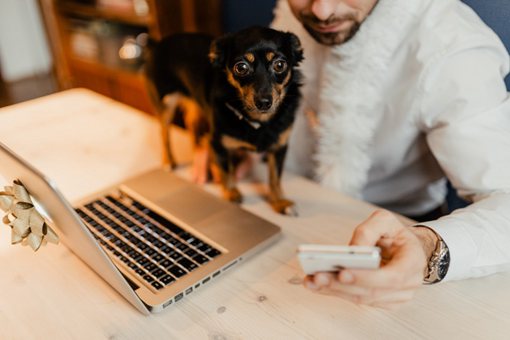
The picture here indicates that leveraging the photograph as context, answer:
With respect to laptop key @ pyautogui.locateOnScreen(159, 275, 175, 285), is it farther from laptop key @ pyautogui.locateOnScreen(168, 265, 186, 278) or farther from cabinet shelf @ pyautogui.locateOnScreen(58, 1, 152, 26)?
cabinet shelf @ pyautogui.locateOnScreen(58, 1, 152, 26)

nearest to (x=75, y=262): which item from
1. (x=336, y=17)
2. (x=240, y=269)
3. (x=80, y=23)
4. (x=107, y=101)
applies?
(x=240, y=269)

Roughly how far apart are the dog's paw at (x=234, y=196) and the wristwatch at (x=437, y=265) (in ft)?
1.37

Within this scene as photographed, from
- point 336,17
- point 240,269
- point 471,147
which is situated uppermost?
point 336,17

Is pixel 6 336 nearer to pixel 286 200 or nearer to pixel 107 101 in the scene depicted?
pixel 286 200

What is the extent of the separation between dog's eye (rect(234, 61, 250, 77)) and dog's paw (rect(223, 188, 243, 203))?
257 mm

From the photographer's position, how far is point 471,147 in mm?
801

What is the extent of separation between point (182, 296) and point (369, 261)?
30cm

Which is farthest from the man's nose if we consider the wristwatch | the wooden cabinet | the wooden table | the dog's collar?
the wooden cabinet

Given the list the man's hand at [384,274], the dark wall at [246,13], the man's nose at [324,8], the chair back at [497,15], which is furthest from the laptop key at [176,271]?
the dark wall at [246,13]

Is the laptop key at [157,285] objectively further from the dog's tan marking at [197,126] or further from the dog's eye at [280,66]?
the dog's tan marking at [197,126]

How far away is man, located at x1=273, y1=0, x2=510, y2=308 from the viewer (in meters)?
0.59

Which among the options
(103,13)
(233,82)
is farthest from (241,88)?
(103,13)

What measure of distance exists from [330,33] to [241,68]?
0.24 m

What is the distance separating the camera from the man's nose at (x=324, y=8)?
853 millimetres
